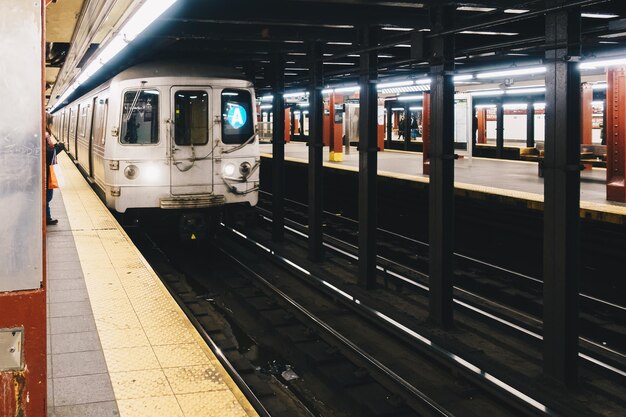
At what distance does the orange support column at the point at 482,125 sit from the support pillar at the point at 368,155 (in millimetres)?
15064

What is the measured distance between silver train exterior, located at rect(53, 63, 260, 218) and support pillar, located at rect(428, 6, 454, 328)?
13.1 feet

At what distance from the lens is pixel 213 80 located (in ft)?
32.7

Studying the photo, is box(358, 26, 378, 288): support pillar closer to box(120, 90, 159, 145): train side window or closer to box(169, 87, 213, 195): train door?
box(169, 87, 213, 195): train door

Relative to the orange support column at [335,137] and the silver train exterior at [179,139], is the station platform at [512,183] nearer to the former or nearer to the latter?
the orange support column at [335,137]

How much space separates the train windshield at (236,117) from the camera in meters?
10.1

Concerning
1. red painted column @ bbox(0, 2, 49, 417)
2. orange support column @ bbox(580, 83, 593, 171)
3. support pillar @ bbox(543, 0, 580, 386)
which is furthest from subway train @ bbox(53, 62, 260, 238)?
red painted column @ bbox(0, 2, 49, 417)

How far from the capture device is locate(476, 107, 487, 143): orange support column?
73.6 ft

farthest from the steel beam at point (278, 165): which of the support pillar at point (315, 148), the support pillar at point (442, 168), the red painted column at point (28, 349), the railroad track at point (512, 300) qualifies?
the red painted column at point (28, 349)

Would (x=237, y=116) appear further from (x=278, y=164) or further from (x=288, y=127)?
(x=288, y=127)

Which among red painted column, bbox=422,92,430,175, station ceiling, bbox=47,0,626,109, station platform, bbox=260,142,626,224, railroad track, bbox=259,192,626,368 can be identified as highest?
station ceiling, bbox=47,0,626,109

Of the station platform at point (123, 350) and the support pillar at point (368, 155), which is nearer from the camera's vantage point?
the station platform at point (123, 350)

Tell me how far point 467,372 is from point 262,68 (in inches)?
363

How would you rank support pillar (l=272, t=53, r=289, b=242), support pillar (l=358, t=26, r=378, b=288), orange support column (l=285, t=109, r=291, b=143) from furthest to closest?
orange support column (l=285, t=109, r=291, b=143) → support pillar (l=272, t=53, r=289, b=242) → support pillar (l=358, t=26, r=378, b=288)

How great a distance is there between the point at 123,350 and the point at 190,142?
574 cm
